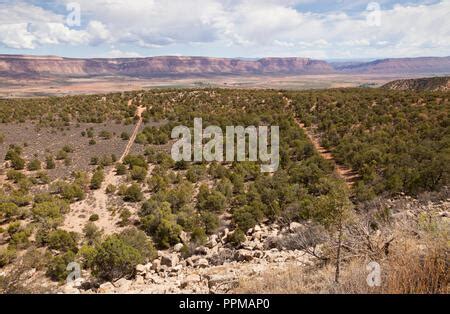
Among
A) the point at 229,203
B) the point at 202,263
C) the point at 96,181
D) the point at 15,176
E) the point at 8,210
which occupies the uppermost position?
the point at 15,176

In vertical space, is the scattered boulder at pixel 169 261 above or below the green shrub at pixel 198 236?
above

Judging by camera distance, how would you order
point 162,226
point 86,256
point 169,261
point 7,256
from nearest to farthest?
point 169,261, point 86,256, point 7,256, point 162,226

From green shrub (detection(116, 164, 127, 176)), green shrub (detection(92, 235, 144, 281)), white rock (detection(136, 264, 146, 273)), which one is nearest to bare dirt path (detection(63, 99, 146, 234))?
green shrub (detection(116, 164, 127, 176))

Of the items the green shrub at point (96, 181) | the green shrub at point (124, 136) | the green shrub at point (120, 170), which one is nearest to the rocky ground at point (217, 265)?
the green shrub at point (96, 181)

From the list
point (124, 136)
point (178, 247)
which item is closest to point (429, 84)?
point (124, 136)

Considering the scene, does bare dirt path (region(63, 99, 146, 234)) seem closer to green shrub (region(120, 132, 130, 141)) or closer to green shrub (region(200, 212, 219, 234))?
green shrub (region(200, 212, 219, 234))

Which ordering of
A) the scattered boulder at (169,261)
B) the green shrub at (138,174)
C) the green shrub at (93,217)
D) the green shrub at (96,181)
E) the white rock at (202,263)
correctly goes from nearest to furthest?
the white rock at (202,263) → the scattered boulder at (169,261) → the green shrub at (93,217) → the green shrub at (96,181) → the green shrub at (138,174)

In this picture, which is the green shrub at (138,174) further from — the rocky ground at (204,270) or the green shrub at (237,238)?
the green shrub at (237,238)

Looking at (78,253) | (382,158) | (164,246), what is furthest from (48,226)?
(382,158)

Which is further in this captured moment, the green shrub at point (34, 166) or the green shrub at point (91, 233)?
the green shrub at point (34, 166)

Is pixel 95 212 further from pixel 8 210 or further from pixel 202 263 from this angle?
pixel 202 263

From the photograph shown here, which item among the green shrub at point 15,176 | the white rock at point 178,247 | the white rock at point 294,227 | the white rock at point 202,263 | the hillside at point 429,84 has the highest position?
the hillside at point 429,84
